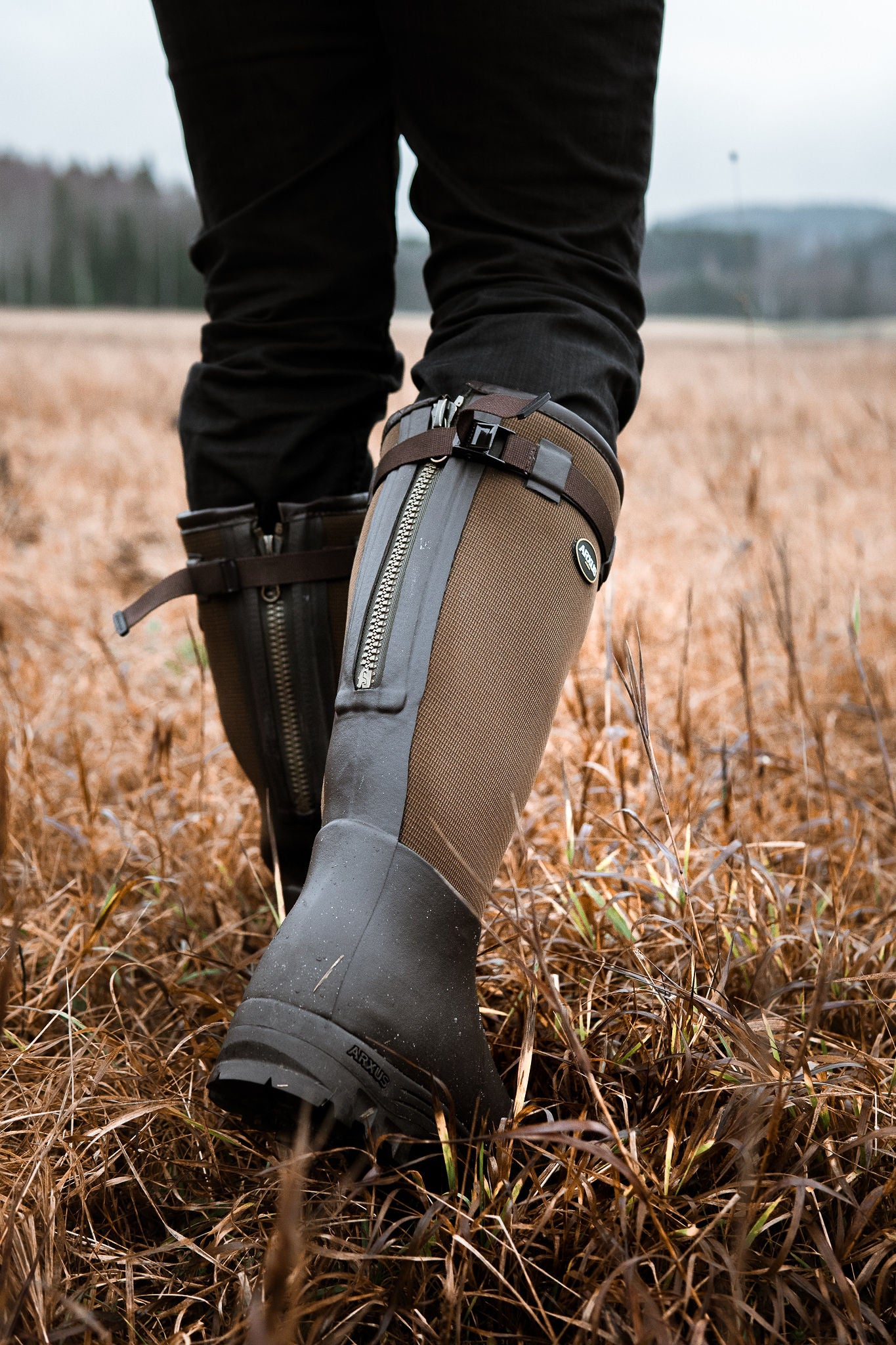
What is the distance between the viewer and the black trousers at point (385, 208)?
0.94 meters

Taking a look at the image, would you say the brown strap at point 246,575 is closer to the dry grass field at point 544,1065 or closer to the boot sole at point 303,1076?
the dry grass field at point 544,1065

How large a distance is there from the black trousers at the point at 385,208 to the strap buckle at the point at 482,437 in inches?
2.4

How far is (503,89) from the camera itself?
93cm

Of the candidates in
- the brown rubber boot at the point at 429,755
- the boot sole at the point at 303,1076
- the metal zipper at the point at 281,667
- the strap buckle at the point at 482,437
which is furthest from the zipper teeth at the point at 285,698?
the boot sole at the point at 303,1076

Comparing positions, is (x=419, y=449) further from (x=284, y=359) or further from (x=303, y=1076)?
(x=303, y=1076)

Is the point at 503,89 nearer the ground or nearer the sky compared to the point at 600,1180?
nearer the sky

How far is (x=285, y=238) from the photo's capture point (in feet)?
3.79

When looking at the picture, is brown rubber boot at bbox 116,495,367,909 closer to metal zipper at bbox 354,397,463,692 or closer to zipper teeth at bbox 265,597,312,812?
zipper teeth at bbox 265,597,312,812

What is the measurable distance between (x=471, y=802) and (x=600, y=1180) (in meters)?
0.35

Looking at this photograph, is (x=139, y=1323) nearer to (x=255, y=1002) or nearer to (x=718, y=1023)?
(x=255, y=1002)

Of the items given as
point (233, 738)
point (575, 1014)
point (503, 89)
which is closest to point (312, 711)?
point (233, 738)

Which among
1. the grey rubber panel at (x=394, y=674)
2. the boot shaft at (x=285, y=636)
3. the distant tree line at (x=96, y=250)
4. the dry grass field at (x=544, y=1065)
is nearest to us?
the dry grass field at (x=544, y=1065)

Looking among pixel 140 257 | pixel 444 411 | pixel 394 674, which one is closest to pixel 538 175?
pixel 444 411

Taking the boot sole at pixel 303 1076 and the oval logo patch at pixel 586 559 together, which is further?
the oval logo patch at pixel 586 559
